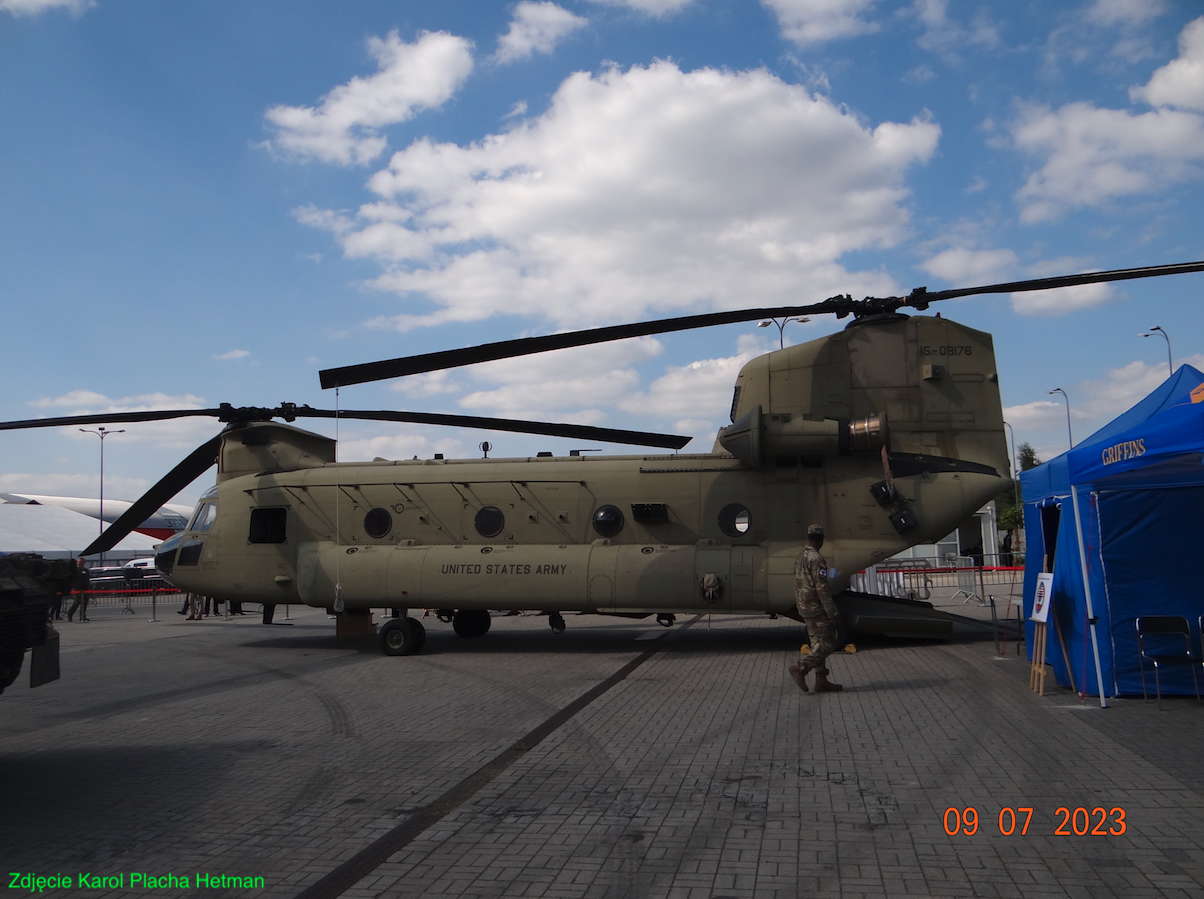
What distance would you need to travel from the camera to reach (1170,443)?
6926 millimetres

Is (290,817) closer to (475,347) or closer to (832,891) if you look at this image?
(832,891)

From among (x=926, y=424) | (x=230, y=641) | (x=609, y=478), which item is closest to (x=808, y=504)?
(x=926, y=424)

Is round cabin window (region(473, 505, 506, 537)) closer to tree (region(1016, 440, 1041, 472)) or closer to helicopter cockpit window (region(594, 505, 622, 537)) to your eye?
helicopter cockpit window (region(594, 505, 622, 537))

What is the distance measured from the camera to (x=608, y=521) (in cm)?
1358

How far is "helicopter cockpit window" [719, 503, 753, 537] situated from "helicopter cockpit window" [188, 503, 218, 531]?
9529mm

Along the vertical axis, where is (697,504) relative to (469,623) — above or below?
above

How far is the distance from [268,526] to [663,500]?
24.0 ft

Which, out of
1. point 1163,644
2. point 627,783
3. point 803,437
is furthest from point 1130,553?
point 627,783

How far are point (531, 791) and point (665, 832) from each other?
1259 millimetres

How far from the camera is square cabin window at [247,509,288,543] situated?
1492 cm

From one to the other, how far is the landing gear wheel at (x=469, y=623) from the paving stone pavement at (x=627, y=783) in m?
4.67
